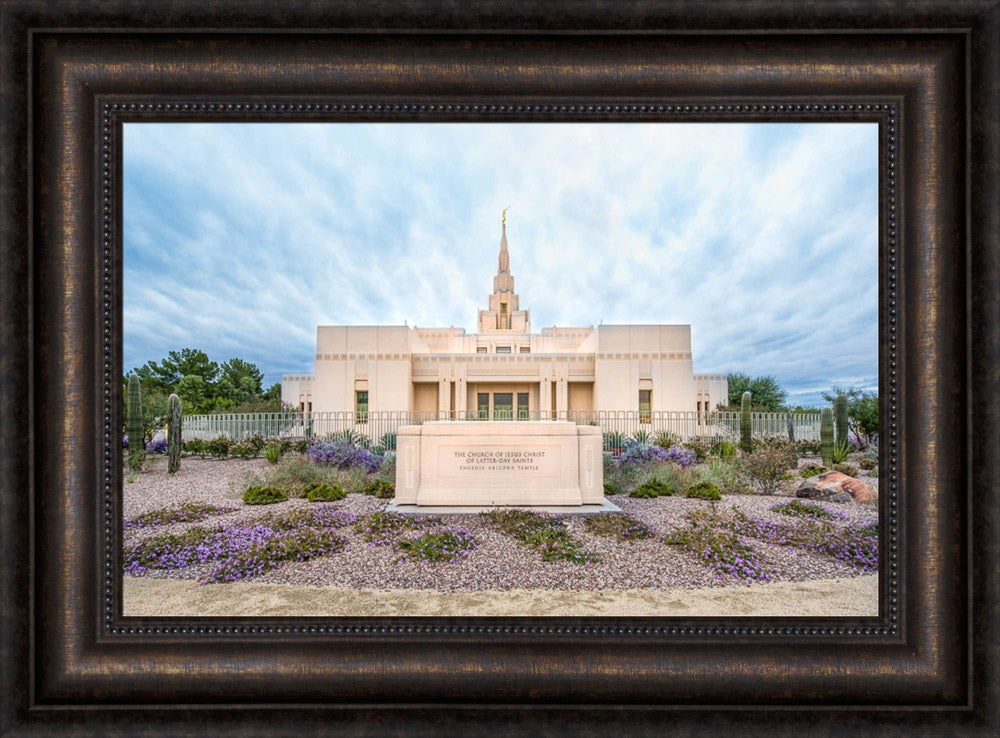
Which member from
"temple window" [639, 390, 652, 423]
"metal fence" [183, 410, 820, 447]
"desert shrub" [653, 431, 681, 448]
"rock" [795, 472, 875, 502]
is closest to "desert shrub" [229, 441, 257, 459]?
"metal fence" [183, 410, 820, 447]

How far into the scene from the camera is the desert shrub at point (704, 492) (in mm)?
7750

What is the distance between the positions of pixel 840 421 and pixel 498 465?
9.07 metres

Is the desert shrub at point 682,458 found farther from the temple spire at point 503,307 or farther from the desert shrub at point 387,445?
the temple spire at point 503,307

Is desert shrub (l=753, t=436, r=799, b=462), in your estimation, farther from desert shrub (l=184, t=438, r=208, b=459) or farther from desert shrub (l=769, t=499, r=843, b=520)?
desert shrub (l=184, t=438, r=208, b=459)

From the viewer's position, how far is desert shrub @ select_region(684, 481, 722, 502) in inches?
305

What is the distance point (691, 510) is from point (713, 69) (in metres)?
6.14

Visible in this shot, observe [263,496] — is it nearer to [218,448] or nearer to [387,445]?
[387,445]

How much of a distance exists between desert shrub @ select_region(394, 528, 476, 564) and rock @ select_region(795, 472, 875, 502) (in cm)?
592

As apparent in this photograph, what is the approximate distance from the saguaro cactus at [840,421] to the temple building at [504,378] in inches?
380

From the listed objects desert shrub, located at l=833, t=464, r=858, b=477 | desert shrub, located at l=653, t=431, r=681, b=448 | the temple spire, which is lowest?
desert shrub, located at l=653, t=431, r=681, b=448

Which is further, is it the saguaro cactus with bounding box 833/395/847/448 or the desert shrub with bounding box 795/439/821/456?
the desert shrub with bounding box 795/439/821/456

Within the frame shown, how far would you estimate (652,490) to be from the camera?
309 inches

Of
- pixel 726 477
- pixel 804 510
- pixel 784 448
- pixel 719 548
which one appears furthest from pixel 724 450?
pixel 719 548

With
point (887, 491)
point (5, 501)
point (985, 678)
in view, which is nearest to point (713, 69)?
point (887, 491)
